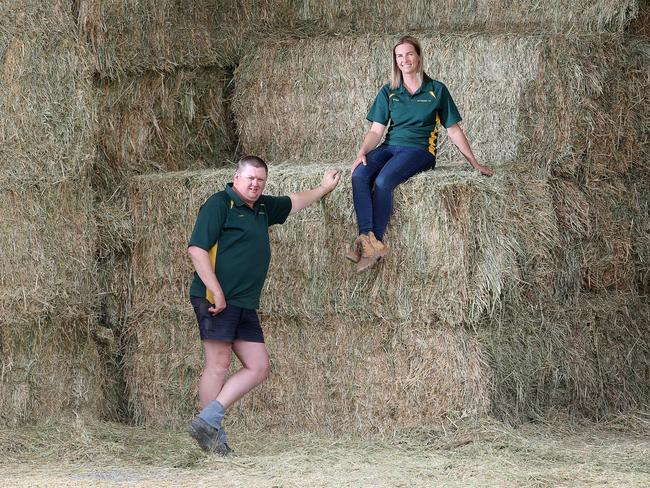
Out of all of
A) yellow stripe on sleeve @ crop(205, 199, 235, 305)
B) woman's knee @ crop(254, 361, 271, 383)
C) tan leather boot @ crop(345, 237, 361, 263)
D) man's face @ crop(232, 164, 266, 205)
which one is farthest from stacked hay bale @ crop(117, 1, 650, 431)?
yellow stripe on sleeve @ crop(205, 199, 235, 305)

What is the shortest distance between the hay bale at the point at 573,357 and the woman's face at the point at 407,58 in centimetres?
153

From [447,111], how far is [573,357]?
1722 mm

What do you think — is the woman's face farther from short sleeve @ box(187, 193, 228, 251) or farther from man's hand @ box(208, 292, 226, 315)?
man's hand @ box(208, 292, 226, 315)

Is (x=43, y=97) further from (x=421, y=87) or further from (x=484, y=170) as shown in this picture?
(x=484, y=170)

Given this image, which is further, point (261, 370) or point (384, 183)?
point (384, 183)

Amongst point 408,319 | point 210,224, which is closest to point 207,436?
point 210,224

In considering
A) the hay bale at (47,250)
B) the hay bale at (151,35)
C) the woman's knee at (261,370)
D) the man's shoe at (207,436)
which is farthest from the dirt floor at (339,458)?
the hay bale at (151,35)

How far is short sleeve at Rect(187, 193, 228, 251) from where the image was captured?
25.1ft

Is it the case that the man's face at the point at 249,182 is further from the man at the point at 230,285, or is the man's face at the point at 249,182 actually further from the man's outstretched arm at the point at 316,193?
the man's outstretched arm at the point at 316,193

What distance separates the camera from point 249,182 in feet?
25.5

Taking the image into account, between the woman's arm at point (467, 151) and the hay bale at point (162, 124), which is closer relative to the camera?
the woman's arm at point (467, 151)

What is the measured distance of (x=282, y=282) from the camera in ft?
28.9

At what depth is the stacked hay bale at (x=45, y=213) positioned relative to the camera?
8797 millimetres

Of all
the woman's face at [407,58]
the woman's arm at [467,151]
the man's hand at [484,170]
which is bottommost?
the man's hand at [484,170]
